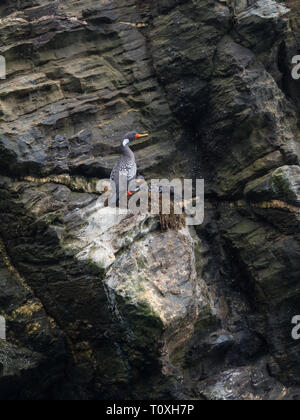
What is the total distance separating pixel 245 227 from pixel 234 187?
88 cm

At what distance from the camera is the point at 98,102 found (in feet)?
34.0

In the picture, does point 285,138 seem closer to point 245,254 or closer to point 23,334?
point 245,254

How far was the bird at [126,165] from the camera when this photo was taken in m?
9.27

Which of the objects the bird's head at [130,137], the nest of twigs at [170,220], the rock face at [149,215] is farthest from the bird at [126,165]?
the nest of twigs at [170,220]

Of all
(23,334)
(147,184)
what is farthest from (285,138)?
(23,334)

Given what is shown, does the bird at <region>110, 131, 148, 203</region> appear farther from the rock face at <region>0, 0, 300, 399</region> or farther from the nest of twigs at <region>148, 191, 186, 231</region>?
the nest of twigs at <region>148, 191, 186, 231</region>

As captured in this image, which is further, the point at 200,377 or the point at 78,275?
the point at 200,377

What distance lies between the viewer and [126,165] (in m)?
9.44

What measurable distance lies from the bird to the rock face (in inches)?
20.0

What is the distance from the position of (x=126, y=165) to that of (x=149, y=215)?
1.42 meters

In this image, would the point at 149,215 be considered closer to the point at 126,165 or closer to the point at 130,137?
the point at 126,165

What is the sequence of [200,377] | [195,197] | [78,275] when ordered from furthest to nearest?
[195,197] → [200,377] → [78,275]

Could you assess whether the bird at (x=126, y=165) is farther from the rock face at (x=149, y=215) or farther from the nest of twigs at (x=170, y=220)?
the nest of twigs at (x=170, y=220)

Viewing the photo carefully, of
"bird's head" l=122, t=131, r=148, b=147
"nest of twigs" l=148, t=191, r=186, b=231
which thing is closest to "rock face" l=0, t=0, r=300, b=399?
"nest of twigs" l=148, t=191, r=186, b=231
